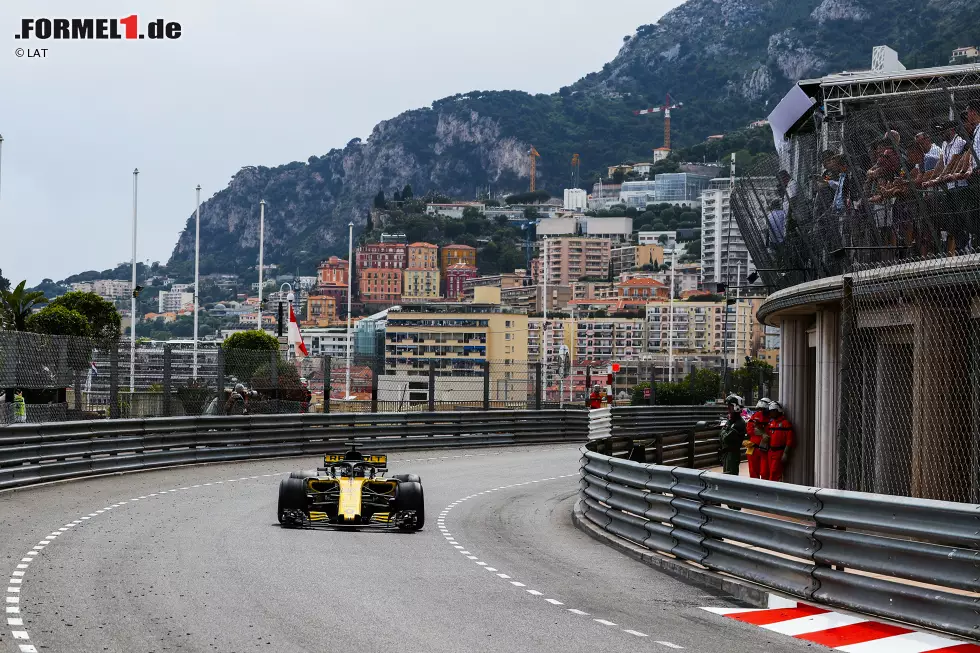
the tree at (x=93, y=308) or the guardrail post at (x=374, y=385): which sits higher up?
the tree at (x=93, y=308)

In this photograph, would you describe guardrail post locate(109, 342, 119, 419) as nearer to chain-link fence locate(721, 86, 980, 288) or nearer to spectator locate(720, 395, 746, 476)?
spectator locate(720, 395, 746, 476)

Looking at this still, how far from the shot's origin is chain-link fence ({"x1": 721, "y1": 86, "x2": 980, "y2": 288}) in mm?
12188

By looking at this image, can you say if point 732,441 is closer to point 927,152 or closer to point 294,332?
point 927,152

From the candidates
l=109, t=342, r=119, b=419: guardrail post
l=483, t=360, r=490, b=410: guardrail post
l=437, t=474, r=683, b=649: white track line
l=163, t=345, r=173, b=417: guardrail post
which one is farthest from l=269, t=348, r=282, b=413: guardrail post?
l=437, t=474, r=683, b=649: white track line

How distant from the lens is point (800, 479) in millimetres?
19531

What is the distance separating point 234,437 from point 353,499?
11.5 meters

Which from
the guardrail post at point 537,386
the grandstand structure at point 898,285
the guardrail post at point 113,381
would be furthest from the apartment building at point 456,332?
the grandstand structure at point 898,285

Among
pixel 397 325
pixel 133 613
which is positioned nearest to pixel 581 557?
pixel 133 613

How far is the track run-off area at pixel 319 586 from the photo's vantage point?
8352mm

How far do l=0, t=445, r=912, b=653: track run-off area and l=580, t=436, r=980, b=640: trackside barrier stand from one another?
47 cm

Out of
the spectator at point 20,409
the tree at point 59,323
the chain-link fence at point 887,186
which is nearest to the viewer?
the chain-link fence at point 887,186

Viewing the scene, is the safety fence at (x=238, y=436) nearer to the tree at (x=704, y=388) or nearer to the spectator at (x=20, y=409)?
the spectator at (x=20, y=409)

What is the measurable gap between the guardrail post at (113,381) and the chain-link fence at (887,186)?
1107cm

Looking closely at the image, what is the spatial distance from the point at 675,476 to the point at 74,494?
9200 millimetres
